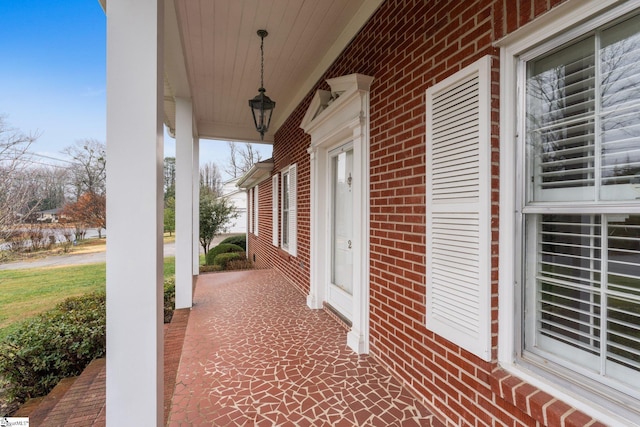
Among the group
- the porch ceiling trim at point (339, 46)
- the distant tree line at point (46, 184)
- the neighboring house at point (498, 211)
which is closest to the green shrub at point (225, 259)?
the distant tree line at point (46, 184)

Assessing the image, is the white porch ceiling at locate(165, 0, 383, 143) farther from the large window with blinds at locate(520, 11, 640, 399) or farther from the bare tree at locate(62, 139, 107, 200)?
the large window with blinds at locate(520, 11, 640, 399)

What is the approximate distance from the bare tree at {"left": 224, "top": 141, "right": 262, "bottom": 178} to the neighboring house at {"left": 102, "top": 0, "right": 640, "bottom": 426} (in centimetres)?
2149

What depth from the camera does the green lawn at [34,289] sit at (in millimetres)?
4305

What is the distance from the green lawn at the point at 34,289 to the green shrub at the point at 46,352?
853 millimetres

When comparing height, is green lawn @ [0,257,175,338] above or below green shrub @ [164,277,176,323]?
above

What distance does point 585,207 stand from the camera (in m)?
1.31

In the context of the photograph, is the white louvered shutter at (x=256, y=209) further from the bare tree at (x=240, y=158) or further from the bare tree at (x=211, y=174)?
the bare tree at (x=211, y=174)

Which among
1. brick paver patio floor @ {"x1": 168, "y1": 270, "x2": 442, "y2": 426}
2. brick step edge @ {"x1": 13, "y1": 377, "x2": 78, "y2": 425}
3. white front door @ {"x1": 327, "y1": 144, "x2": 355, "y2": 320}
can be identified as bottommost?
brick step edge @ {"x1": 13, "y1": 377, "x2": 78, "y2": 425}

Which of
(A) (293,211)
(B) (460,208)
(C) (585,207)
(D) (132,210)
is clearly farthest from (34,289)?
(C) (585,207)

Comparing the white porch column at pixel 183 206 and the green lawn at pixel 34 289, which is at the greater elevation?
the white porch column at pixel 183 206

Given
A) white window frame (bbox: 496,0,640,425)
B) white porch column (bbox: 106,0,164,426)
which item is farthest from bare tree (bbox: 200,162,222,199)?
white window frame (bbox: 496,0,640,425)

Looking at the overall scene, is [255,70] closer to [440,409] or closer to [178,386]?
[178,386]

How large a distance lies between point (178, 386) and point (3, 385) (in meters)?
2.05

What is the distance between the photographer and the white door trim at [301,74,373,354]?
9.75 ft
